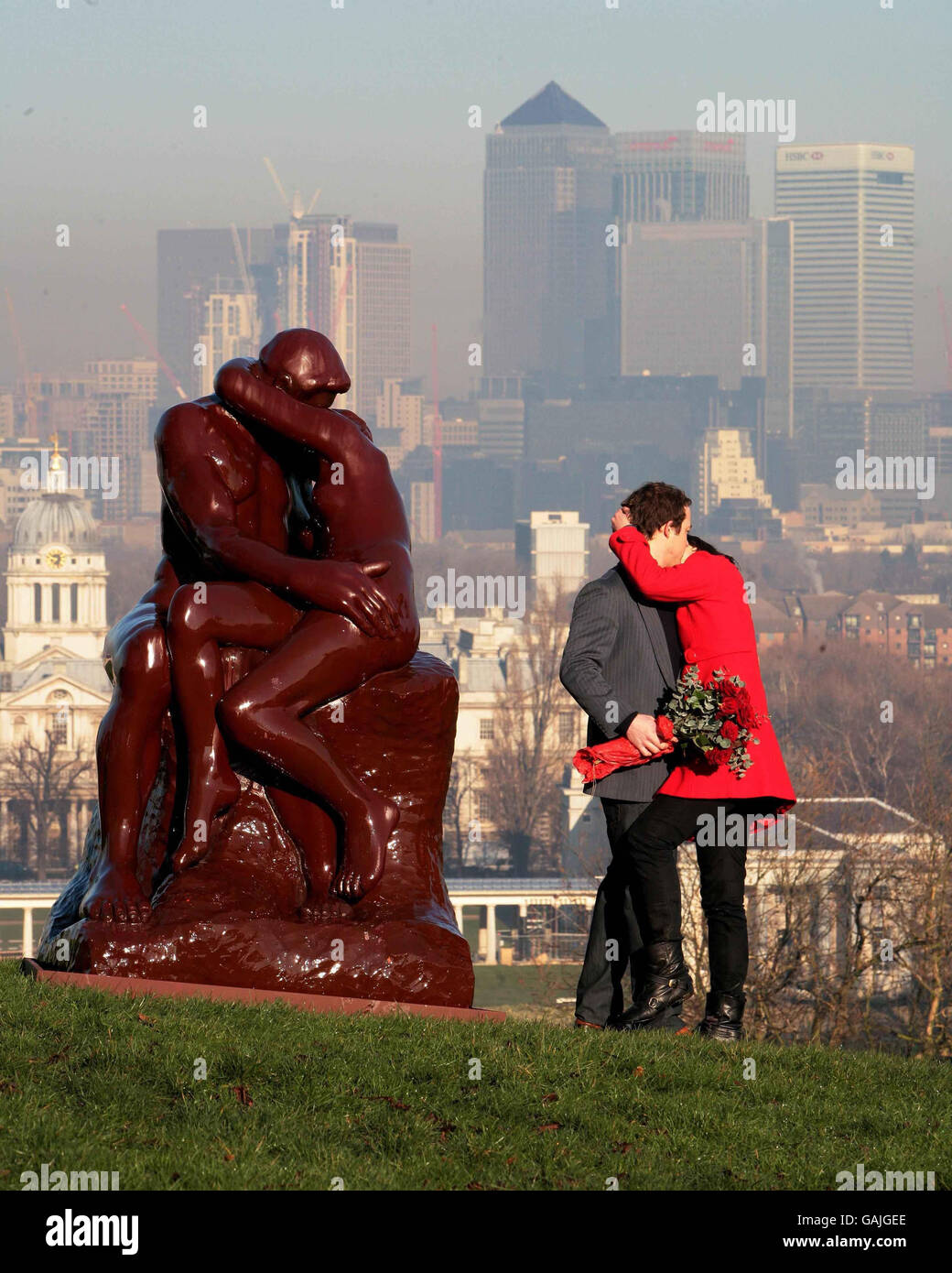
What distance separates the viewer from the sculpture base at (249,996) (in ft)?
23.9

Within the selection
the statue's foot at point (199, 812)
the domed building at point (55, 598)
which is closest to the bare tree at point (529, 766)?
the domed building at point (55, 598)

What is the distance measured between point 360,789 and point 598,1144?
7.35 ft

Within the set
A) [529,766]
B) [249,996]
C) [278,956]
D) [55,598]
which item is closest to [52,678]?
[55,598]

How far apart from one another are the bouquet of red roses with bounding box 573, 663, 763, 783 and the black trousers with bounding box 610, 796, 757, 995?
16cm

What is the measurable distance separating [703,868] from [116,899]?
2.10 metres

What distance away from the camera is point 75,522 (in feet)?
308

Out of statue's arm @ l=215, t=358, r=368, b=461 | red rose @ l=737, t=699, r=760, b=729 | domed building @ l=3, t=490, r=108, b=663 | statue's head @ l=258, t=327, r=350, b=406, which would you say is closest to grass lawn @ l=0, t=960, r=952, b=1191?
red rose @ l=737, t=699, r=760, b=729

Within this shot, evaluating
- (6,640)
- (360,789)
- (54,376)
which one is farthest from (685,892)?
(54,376)

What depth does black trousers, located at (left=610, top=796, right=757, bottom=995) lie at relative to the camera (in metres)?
7.32

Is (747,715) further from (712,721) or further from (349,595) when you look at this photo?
(349,595)

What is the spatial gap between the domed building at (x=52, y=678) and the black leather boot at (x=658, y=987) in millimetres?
57230

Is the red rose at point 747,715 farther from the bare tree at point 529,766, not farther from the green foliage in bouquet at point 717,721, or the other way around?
the bare tree at point 529,766

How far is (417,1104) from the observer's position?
6.08 metres
